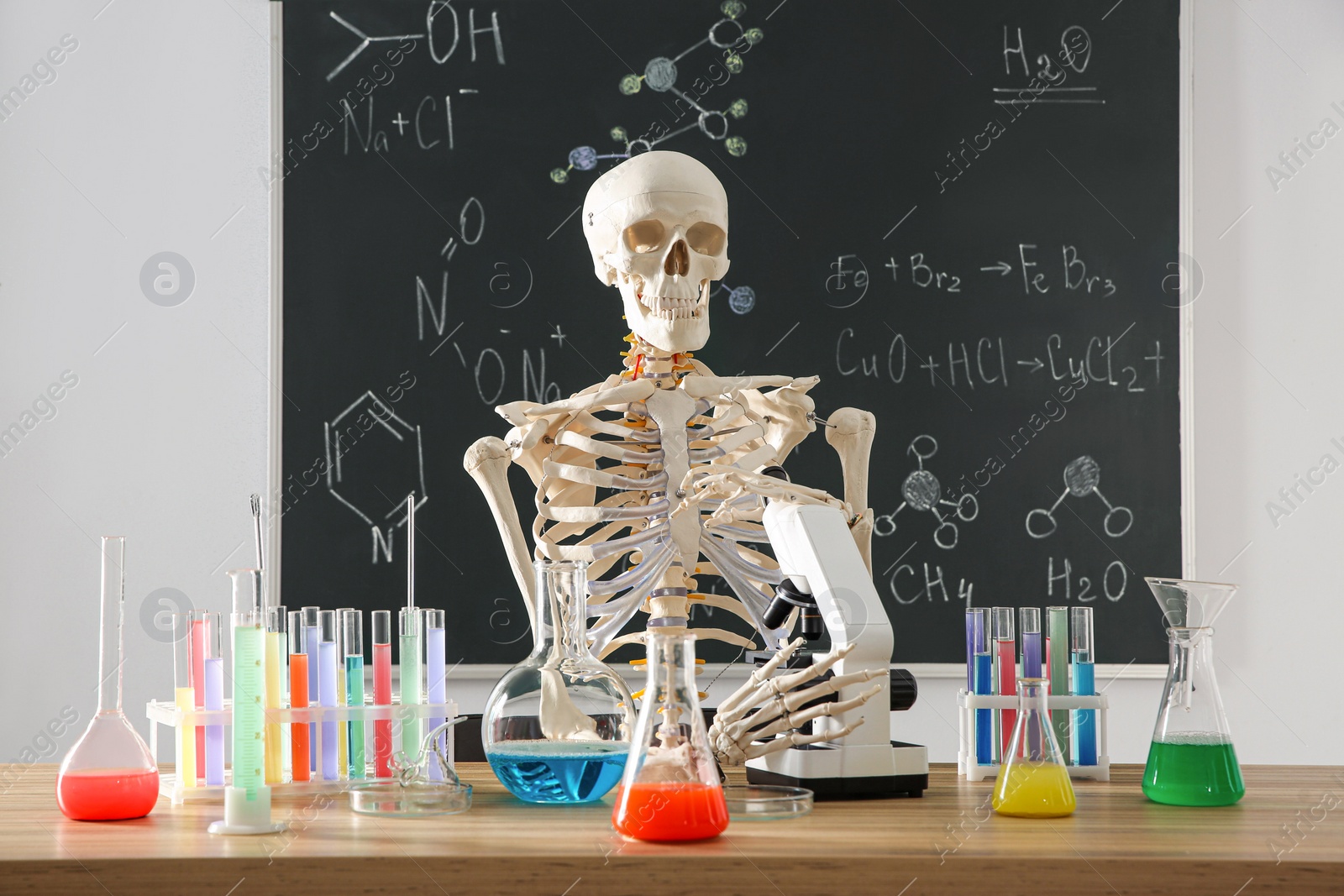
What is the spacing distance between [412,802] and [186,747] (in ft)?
0.89

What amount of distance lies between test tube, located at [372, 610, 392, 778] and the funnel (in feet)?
2.67

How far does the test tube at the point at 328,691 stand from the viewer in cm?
129

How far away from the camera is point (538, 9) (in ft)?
10.7

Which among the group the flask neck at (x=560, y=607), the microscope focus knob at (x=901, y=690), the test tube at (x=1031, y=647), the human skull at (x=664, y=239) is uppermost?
the human skull at (x=664, y=239)

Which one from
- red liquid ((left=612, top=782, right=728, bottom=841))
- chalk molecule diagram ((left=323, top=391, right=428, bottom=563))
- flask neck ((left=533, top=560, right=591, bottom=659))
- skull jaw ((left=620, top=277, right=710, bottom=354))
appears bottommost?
red liquid ((left=612, top=782, right=728, bottom=841))

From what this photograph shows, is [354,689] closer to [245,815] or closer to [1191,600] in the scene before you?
[245,815]

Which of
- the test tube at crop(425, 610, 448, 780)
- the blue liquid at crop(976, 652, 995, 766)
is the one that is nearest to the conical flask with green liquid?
the blue liquid at crop(976, 652, 995, 766)

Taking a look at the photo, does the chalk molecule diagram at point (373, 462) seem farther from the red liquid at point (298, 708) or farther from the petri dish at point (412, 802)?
the petri dish at point (412, 802)

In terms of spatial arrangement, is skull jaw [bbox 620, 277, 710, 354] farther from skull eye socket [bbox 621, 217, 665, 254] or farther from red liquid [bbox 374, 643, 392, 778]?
red liquid [bbox 374, 643, 392, 778]

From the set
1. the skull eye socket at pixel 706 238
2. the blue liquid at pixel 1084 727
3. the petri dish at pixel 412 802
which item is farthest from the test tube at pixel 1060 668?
the skull eye socket at pixel 706 238

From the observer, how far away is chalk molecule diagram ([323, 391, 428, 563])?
10.4 feet

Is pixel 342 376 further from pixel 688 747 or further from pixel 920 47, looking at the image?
pixel 688 747

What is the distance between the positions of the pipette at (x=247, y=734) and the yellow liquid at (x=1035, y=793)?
2.19 ft

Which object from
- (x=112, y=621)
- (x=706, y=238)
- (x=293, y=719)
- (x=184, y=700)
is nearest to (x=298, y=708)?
(x=293, y=719)
